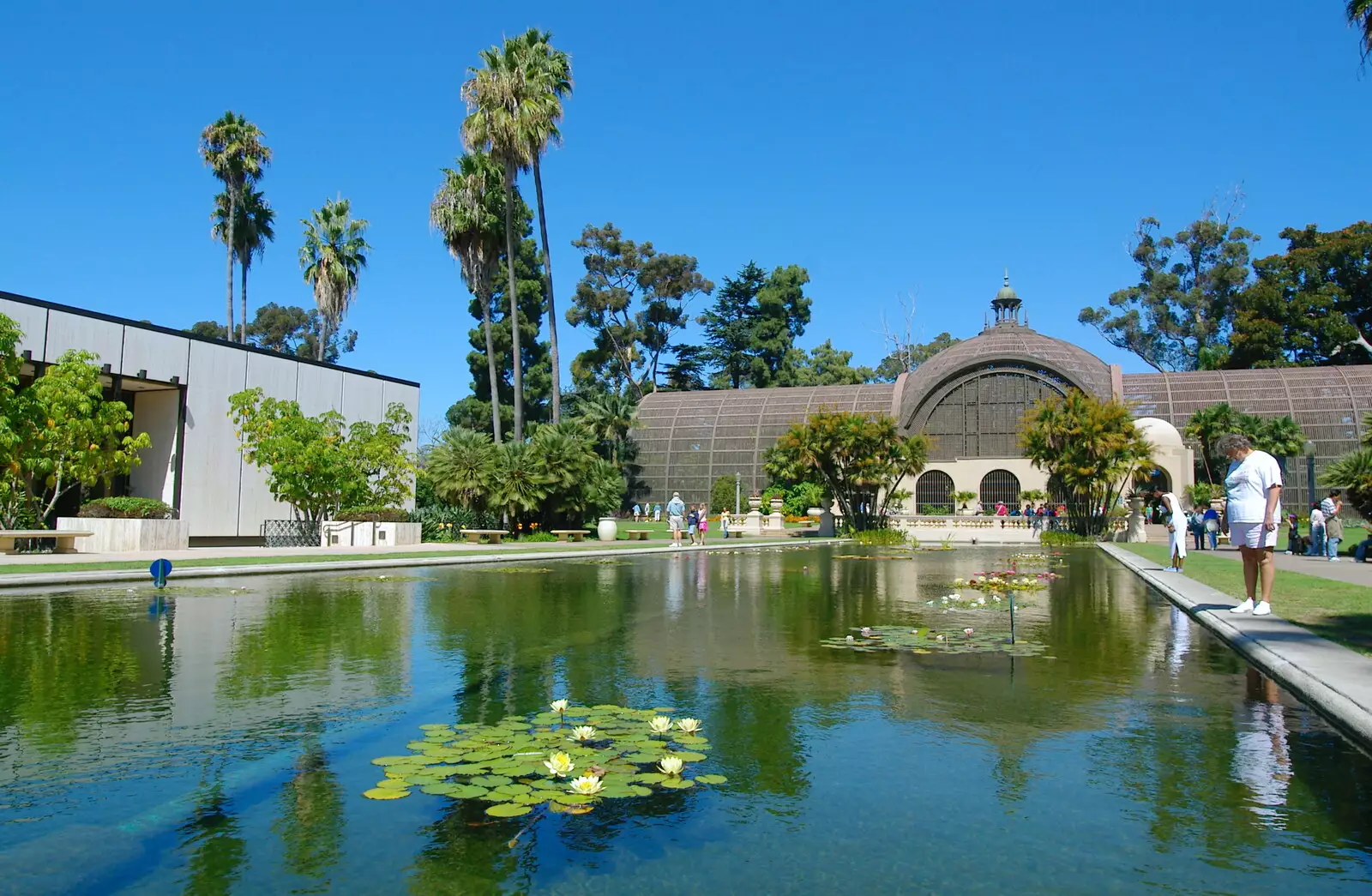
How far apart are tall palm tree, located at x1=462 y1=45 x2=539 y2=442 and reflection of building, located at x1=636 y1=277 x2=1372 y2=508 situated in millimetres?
30246

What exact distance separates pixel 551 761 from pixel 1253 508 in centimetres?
923

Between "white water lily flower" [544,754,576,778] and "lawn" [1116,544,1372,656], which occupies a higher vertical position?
"lawn" [1116,544,1372,656]

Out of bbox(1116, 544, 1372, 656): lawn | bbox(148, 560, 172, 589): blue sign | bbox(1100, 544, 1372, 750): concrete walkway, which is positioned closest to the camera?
bbox(1100, 544, 1372, 750): concrete walkway

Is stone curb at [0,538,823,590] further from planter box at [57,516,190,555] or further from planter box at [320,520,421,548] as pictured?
planter box at [57,516,190,555]

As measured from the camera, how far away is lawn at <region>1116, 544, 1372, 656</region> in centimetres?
980

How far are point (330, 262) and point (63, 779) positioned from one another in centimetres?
4937

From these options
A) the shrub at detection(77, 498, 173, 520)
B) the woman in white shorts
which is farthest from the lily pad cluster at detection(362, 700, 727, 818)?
the shrub at detection(77, 498, 173, 520)

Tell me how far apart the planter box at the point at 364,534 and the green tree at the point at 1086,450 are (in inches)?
1077

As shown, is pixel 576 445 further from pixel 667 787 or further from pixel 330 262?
pixel 667 787

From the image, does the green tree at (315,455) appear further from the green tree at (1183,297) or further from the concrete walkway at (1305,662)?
the green tree at (1183,297)

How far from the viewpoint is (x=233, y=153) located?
4959 centimetres

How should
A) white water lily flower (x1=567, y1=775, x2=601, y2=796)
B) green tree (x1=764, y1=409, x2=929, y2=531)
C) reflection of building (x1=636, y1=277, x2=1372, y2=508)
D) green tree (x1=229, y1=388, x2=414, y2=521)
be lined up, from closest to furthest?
white water lily flower (x1=567, y1=775, x2=601, y2=796), green tree (x1=229, y1=388, x2=414, y2=521), green tree (x1=764, y1=409, x2=929, y2=531), reflection of building (x1=636, y1=277, x2=1372, y2=508)

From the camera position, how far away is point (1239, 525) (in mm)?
10812

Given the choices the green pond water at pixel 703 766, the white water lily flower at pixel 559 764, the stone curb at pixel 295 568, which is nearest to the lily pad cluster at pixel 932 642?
the green pond water at pixel 703 766
